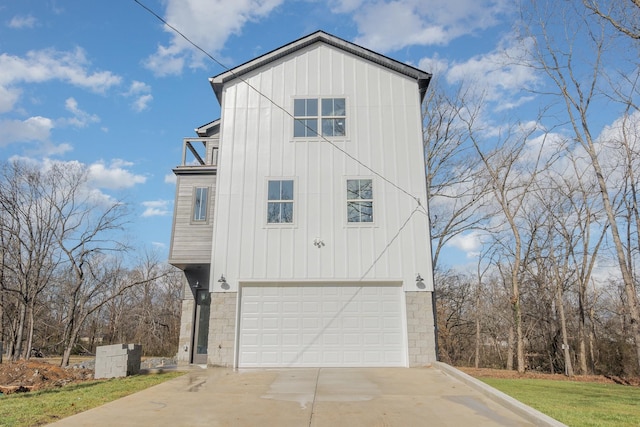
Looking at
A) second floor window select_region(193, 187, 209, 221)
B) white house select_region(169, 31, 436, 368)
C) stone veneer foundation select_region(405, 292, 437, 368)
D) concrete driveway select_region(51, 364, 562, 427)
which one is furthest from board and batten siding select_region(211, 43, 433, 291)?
concrete driveway select_region(51, 364, 562, 427)

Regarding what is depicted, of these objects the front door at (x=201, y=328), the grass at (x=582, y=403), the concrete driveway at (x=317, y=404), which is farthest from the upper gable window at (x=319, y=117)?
the grass at (x=582, y=403)

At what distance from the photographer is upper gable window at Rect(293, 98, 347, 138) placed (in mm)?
12062

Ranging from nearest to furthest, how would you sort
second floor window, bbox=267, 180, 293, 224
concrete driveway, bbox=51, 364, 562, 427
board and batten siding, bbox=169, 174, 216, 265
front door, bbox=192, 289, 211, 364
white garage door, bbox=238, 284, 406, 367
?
concrete driveway, bbox=51, 364, 562, 427 < white garage door, bbox=238, 284, 406, 367 < second floor window, bbox=267, 180, 293, 224 < board and batten siding, bbox=169, 174, 216, 265 < front door, bbox=192, 289, 211, 364

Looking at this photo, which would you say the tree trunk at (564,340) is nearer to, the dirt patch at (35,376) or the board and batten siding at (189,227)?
the board and batten siding at (189,227)

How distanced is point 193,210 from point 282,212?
3.22 meters

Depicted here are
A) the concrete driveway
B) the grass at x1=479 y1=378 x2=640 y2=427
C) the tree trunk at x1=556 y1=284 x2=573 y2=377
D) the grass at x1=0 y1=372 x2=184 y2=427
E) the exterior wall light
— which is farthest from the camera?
the tree trunk at x1=556 y1=284 x2=573 y2=377

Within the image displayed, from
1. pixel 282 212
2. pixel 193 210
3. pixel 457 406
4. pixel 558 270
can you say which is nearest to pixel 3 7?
pixel 193 210

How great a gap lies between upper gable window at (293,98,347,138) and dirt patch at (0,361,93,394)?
9219 mm

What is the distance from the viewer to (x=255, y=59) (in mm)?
12523

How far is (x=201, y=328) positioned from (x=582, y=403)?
1015cm

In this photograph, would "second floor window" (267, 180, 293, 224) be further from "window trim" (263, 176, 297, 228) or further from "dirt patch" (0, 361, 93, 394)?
"dirt patch" (0, 361, 93, 394)

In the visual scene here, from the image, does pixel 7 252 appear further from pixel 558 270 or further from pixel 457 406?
pixel 558 270

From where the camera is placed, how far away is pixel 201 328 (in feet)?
41.5

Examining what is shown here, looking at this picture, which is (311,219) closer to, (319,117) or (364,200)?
(364,200)
